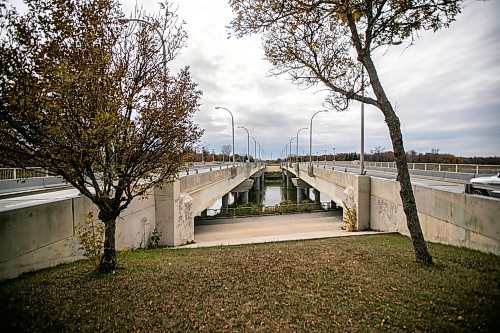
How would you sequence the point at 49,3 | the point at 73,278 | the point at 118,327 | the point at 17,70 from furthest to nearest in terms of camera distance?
the point at 73,278 → the point at 49,3 → the point at 17,70 → the point at 118,327

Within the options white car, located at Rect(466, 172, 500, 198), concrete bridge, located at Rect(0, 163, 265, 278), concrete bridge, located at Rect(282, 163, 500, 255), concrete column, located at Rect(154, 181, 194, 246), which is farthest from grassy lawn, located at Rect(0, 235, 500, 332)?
concrete column, located at Rect(154, 181, 194, 246)

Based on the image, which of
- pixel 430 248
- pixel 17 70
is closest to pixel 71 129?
pixel 17 70

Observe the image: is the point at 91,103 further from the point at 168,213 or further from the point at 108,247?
the point at 168,213

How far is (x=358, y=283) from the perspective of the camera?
595cm

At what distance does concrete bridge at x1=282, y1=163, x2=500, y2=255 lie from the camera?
728cm

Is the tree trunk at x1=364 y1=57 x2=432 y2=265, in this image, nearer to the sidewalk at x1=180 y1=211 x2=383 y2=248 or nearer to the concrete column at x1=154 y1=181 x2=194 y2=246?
the concrete column at x1=154 y1=181 x2=194 y2=246

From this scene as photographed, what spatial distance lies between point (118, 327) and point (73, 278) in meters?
2.60

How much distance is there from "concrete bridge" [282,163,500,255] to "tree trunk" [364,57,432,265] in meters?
1.70

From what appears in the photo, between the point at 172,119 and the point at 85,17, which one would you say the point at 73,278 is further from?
the point at 85,17

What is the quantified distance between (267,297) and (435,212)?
7.72 m

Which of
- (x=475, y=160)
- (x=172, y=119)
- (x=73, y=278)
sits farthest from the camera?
(x=475, y=160)

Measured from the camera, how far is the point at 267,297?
5.39 metres

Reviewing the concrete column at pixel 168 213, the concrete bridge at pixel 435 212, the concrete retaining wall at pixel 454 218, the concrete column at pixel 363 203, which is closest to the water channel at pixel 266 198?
the concrete column at pixel 363 203

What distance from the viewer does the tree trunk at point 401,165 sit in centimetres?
715
